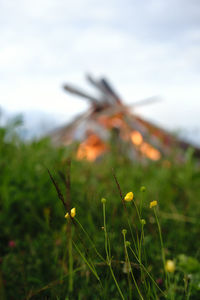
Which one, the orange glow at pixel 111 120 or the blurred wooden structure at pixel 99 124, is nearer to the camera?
the blurred wooden structure at pixel 99 124

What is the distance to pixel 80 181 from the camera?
2.73m

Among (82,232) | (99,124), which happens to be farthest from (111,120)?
(82,232)

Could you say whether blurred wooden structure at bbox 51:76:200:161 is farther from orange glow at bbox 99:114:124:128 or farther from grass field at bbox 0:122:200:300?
grass field at bbox 0:122:200:300

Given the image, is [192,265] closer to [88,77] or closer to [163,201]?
[163,201]

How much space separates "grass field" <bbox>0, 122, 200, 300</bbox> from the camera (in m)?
1.03

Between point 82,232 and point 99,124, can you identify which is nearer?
point 82,232

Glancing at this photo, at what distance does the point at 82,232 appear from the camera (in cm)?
158

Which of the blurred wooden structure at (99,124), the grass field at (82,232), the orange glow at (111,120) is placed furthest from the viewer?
the orange glow at (111,120)

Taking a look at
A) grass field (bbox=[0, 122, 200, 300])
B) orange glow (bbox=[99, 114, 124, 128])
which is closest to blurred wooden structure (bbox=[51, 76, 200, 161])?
orange glow (bbox=[99, 114, 124, 128])

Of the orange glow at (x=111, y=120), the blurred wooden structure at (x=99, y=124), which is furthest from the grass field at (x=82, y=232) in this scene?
the orange glow at (x=111, y=120)

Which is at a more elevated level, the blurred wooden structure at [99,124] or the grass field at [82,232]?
the grass field at [82,232]

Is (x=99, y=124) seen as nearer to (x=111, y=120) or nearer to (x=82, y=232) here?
(x=111, y=120)

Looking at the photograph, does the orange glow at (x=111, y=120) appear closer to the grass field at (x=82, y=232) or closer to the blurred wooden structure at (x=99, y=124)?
the blurred wooden structure at (x=99, y=124)

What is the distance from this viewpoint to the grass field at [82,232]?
3.38 ft
